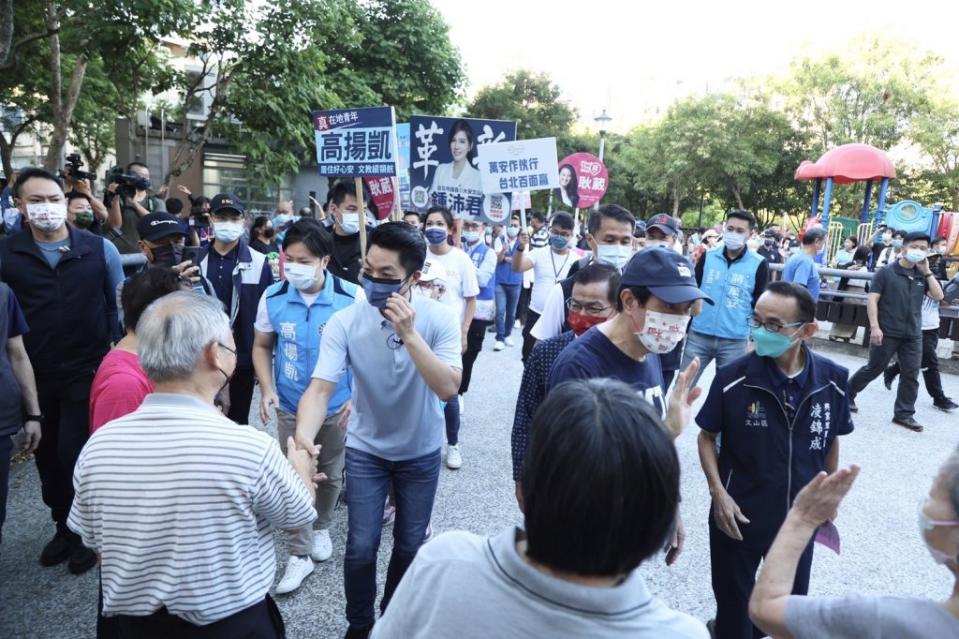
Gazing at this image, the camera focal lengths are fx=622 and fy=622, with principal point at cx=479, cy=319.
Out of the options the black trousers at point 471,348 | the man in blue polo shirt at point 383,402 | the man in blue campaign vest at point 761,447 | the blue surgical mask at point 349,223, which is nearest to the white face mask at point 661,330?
the man in blue campaign vest at point 761,447

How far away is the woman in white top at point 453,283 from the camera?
15.5ft

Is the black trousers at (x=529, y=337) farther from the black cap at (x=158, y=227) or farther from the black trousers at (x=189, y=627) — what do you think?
the black trousers at (x=189, y=627)

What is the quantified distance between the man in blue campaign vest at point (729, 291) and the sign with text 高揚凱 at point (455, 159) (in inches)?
75.3

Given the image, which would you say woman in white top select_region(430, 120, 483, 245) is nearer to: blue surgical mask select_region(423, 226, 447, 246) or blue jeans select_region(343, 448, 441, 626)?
blue surgical mask select_region(423, 226, 447, 246)

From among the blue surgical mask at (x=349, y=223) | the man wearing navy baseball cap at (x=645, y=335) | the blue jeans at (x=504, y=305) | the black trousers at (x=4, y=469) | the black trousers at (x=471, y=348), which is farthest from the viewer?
the blue jeans at (x=504, y=305)

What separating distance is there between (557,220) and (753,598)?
5015 millimetres

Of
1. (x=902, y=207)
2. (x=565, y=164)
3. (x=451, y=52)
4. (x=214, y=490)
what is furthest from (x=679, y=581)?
(x=451, y=52)

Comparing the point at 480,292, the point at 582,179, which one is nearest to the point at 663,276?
the point at 480,292

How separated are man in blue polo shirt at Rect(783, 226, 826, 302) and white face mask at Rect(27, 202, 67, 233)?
20.2 feet

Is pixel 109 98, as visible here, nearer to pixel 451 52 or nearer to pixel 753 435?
pixel 451 52

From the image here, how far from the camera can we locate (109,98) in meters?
16.0

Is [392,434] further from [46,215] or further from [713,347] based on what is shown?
[713,347]

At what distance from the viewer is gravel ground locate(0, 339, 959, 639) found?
9.66 ft

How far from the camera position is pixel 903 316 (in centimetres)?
602
